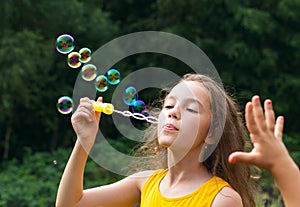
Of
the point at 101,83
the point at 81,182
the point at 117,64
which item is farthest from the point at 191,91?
the point at 117,64

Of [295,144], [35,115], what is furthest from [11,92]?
[295,144]

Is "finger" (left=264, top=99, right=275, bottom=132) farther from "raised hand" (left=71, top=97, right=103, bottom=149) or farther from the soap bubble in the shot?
the soap bubble

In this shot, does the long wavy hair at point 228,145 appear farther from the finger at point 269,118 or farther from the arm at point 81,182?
the finger at point 269,118

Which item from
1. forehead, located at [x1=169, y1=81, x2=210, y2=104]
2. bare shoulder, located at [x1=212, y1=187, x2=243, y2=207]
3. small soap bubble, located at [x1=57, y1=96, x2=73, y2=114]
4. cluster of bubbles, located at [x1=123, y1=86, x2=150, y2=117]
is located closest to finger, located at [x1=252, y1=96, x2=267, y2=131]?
bare shoulder, located at [x1=212, y1=187, x2=243, y2=207]

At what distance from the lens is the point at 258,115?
1.45m

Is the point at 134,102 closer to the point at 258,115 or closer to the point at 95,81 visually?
the point at 95,81

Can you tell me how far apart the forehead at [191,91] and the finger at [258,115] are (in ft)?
2.62

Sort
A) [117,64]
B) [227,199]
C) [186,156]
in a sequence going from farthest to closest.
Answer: [117,64], [186,156], [227,199]

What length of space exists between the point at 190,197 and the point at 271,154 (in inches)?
28.2

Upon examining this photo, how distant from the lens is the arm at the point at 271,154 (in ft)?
4.79

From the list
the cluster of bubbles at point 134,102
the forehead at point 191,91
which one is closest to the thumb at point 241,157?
the forehead at point 191,91

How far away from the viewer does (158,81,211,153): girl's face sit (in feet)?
7.07

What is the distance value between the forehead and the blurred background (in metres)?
5.35

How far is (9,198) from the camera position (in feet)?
20.2
